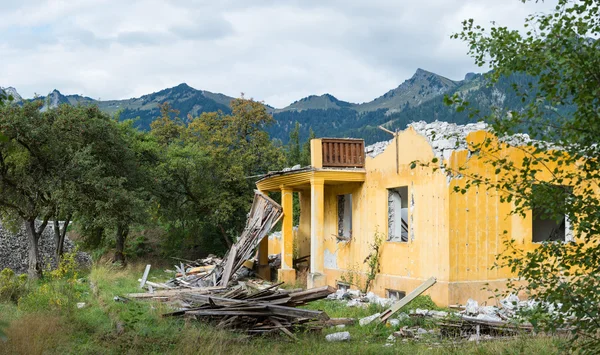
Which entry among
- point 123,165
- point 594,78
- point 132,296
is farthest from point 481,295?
point 123,165

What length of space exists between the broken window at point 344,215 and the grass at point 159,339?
347 inches

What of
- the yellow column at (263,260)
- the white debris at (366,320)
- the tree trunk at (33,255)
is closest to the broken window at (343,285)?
the yellow column at (263,260)

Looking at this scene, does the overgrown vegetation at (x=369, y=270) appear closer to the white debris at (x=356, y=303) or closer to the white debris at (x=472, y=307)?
the white debris at (x=356, y=303)

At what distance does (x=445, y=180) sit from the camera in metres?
14.8

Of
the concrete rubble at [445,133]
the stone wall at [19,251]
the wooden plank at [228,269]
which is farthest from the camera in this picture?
the stone wall at [19,251]

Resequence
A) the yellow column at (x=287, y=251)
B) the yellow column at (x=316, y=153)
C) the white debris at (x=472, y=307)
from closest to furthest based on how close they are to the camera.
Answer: the white debris at (x=472, y=307)
the yellow column at (x=316, y=153)
the yellow column at (x=287, y=251)

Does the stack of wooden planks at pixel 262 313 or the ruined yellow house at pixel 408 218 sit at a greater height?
the ruined yellow house at pixel 408 218

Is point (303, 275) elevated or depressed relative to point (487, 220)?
depressed

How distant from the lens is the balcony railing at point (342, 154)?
63.9 ft

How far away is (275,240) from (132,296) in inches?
528

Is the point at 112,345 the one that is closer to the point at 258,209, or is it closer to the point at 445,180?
the point at 445,180

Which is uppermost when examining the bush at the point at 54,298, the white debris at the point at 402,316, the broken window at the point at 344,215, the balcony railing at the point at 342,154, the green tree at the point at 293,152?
the green tree at the point at 293,152

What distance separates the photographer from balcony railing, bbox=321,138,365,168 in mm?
19484

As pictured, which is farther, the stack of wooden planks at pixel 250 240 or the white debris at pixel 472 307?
the stack of wooden planks at pixel 250 240
